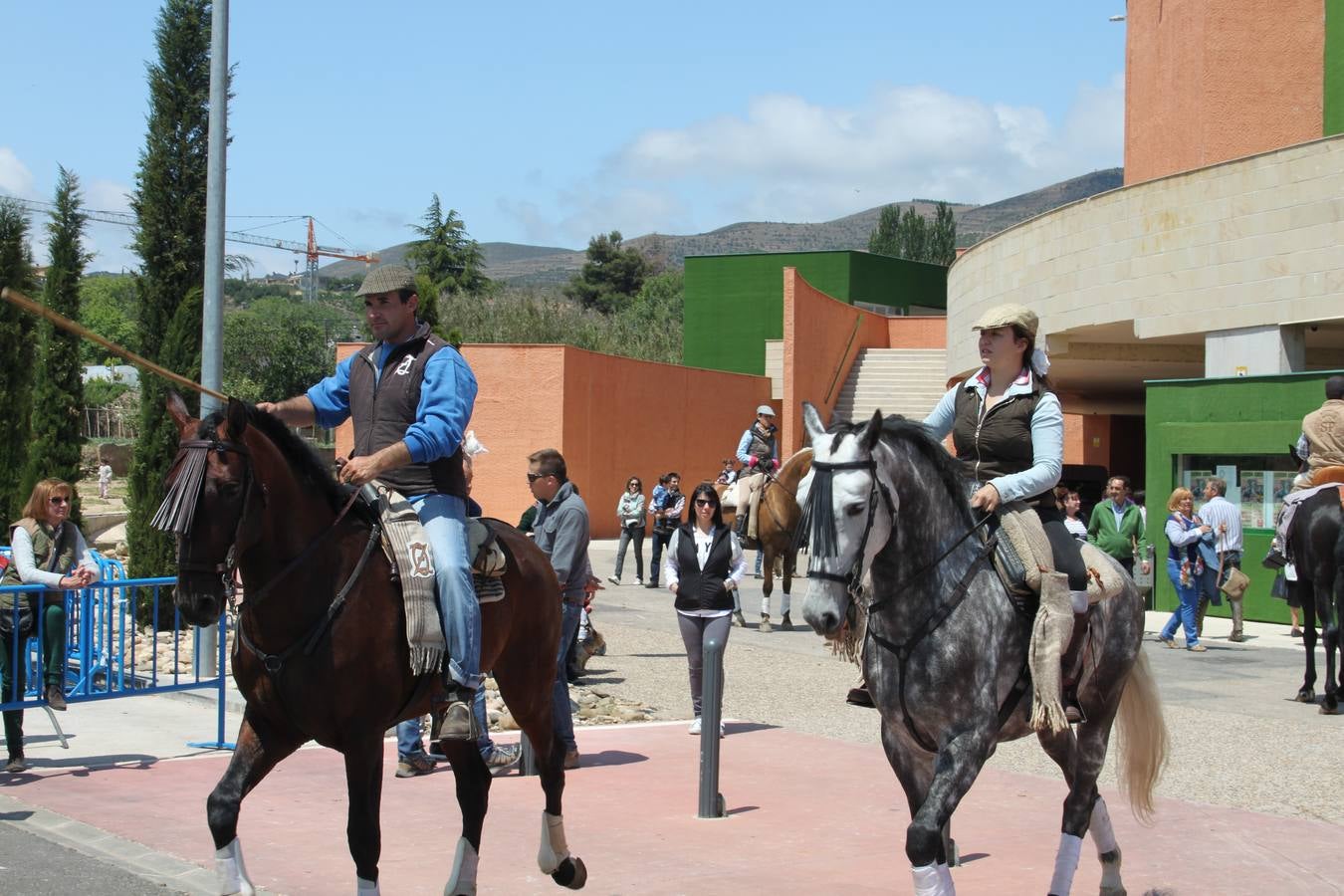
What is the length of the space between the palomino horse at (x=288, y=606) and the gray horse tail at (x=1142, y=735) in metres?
3.59

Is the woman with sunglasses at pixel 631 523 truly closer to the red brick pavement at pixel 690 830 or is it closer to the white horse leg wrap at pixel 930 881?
the red brick pavement at pixel 690 830

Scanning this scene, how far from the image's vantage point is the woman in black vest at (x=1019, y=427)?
603 cm

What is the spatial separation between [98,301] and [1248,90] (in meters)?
105

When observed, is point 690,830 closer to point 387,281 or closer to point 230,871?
point 230,871

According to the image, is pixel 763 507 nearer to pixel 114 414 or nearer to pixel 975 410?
pixel 975 410

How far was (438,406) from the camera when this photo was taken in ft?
19.8

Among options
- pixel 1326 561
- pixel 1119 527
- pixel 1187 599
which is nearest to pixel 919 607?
pixel 1326 561

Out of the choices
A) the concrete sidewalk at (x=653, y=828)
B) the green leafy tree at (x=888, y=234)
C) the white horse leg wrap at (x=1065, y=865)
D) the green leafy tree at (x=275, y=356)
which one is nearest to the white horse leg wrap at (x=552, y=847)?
the concrete sidewalk at (x=653, y=828)

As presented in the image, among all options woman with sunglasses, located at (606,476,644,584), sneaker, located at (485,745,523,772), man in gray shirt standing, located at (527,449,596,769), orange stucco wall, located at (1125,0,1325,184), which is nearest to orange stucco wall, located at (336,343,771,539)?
woman with sunglasses, located at (606,476,644,584)

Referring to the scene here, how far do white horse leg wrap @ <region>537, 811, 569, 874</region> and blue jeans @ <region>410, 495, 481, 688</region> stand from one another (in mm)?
995

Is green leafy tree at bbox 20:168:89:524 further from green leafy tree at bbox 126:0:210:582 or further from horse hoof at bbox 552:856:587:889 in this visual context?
horse hoof at bbox 552:856:587:889

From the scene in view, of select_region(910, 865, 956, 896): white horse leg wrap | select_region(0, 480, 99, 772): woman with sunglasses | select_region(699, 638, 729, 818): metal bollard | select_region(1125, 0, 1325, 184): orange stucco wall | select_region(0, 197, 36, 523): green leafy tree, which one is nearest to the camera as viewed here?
select_region(910, 865, 956, 896): white horse leg wrap

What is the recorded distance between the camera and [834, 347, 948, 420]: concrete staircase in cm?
4419

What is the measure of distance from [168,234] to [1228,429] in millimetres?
15180
